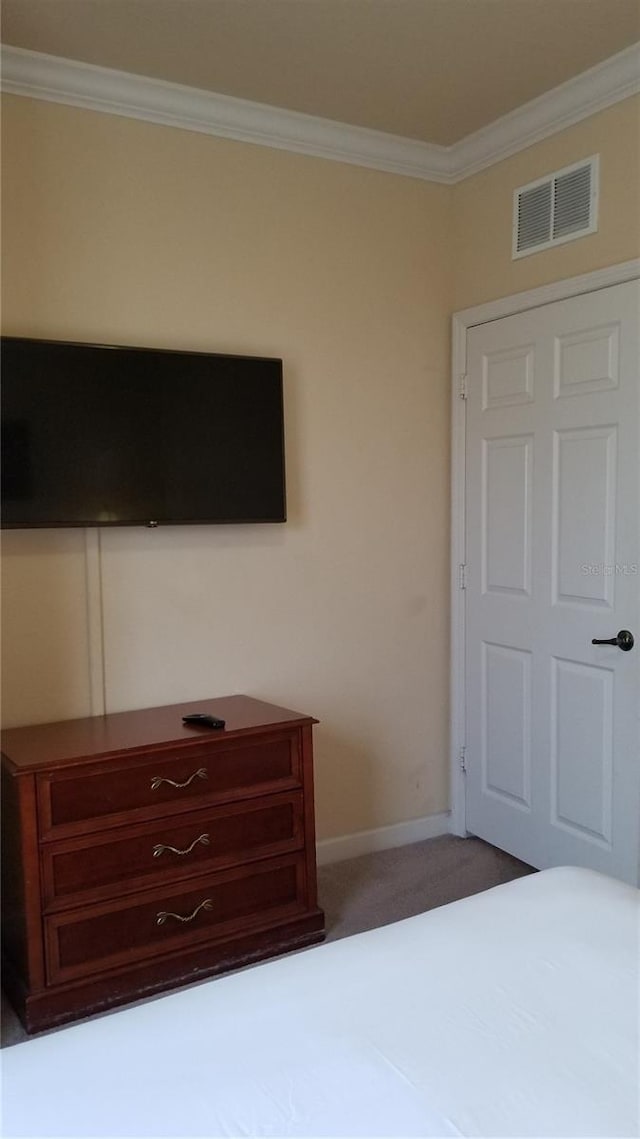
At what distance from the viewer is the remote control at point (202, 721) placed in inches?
101

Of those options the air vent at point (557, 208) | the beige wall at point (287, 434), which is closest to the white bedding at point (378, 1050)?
the beige wall at point (287, 434)

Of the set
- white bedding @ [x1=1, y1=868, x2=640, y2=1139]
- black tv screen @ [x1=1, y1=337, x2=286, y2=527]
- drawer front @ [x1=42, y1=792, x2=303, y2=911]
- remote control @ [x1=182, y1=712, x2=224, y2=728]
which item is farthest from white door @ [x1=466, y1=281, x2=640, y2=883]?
white bedding @ [x1=1, y1=868, x2=640, y2=1139]

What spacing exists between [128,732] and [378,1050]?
1.50 meters

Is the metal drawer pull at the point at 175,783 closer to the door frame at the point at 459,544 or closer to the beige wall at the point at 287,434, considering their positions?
the beige wall at the point at 287,434

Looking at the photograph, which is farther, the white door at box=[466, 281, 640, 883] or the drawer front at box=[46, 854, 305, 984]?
the white door at box=[466, 281, 640, 883]

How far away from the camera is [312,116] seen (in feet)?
9.84

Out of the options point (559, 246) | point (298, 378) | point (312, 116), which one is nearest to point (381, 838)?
point (298, 378)

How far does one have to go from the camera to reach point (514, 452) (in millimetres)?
3158

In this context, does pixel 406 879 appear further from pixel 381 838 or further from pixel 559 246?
pixel 559 246

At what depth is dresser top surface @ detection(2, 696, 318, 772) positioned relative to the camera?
2311 millimetres

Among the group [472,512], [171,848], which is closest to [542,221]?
[472,512]

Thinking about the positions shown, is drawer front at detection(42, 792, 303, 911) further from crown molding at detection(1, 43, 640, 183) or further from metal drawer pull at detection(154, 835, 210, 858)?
crown molding at detection(1, 43, 640, 183)

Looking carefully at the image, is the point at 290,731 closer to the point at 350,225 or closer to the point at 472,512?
the point at 472,512

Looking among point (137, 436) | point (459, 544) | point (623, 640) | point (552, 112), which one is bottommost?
point (623, 640)
